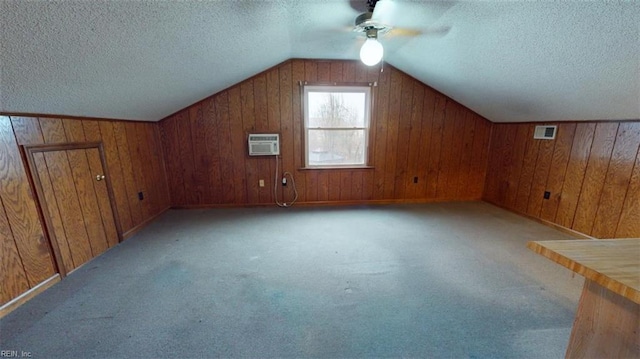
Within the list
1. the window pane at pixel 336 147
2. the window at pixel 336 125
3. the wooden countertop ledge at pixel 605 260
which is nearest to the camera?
the wooden countertop ledge at pixel 605 260

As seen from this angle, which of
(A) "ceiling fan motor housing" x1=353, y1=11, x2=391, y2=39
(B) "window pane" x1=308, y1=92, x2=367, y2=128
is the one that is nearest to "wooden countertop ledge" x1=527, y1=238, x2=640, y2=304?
(A) "ceiling fan motor housing" x1=353, y1=11, x2=391, y2=39

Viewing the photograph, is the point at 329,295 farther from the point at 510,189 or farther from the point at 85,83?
the point at 510,189

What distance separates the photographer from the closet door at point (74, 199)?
190 centimetres

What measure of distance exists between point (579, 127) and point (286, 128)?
11.3 ft

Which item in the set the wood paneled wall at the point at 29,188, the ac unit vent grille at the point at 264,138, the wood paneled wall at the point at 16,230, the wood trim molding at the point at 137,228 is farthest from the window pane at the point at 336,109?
the wood paneled wall at the point at 16,230

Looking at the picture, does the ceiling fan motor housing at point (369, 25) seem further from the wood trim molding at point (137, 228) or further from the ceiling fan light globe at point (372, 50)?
the wood trim molding at point (137, 228)

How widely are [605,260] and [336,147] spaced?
124 inches

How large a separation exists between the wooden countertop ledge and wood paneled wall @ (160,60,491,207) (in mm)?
2961

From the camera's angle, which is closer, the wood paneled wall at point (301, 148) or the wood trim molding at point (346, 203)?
the wood paneled wall at point (301, 148)

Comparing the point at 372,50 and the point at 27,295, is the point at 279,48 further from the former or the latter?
the point at 27,295

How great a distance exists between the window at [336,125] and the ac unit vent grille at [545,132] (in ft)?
6.99

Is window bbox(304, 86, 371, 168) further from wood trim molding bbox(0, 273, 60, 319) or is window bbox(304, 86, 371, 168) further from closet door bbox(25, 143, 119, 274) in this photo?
wood trim molding bbox(0, 273, 60, 319)

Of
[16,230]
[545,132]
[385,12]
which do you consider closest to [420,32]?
[385,12]

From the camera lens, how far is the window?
11.9 feet
